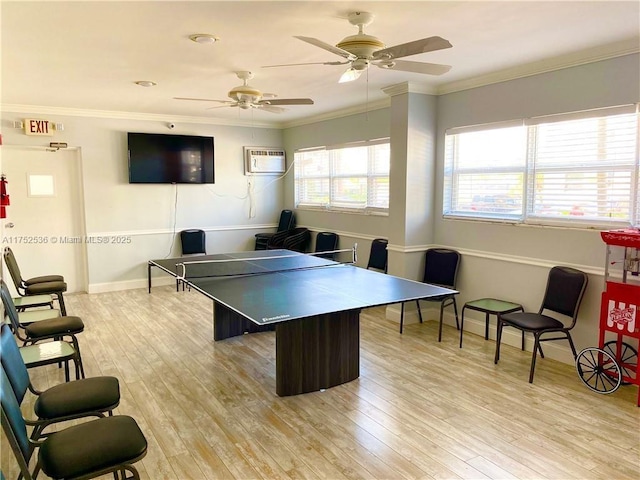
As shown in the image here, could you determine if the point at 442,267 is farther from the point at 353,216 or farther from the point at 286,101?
the point at 286,101

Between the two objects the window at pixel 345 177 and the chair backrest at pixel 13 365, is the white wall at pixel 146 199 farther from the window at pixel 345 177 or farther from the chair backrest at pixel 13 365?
the chair backrest at pixel 13 365

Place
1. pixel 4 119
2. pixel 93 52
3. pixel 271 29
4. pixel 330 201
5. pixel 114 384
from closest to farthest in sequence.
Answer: pixel 114 384
pixel 271 29
pixel 93 52
pixel 4 119
pixel 330 201

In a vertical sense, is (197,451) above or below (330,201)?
below

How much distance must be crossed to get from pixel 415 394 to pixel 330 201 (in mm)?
3992

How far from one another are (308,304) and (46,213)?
5034mm

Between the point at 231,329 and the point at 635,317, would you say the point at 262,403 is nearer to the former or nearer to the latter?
the point at 231,329

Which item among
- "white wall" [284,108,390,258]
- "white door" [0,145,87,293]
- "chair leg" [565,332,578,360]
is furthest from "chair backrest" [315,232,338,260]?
"chair leg" [565,332,578,360]

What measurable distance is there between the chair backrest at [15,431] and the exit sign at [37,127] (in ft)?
16.9

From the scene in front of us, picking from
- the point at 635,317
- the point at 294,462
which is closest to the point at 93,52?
the point at 294,462

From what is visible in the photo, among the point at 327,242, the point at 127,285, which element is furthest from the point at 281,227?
the point at 127,285

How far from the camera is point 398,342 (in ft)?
14.9

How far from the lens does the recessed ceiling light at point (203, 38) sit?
312 centimetres

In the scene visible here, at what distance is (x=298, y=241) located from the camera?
7.29 m

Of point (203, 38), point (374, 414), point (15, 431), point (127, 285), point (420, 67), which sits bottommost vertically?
point (374, 414)
